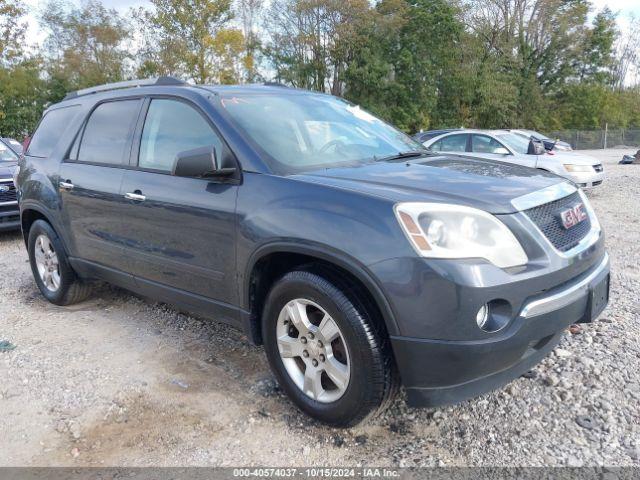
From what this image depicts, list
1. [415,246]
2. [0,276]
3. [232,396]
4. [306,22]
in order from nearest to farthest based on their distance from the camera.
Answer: [415,246] < [232,396] < [0,276] < [306,22]

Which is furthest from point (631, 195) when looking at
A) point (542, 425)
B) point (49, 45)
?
Result: point (49, 45)

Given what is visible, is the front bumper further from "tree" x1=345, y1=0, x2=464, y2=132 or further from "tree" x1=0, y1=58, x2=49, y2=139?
"tree" x1=345, y1=0, x2=464, y2=132

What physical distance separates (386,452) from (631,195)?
10366 mm

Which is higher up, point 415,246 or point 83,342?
point 415,246

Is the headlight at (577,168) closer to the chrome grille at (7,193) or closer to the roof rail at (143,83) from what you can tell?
the roof rail at (143,83)

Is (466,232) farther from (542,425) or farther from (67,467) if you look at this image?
(67,467)

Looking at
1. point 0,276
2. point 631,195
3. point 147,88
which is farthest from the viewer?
point 631,195

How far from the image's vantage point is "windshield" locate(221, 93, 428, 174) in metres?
3.07

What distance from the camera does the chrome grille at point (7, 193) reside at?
25.2 feet

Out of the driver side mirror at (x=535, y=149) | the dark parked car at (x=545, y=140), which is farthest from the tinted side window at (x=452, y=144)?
the dark parked car at (x=545, y=140)

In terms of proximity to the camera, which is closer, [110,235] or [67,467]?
[67,467]

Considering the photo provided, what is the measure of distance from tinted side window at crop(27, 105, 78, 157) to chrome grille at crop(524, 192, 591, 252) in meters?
3.83

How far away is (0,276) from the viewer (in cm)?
592

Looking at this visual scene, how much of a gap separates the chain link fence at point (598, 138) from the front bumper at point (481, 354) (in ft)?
148
